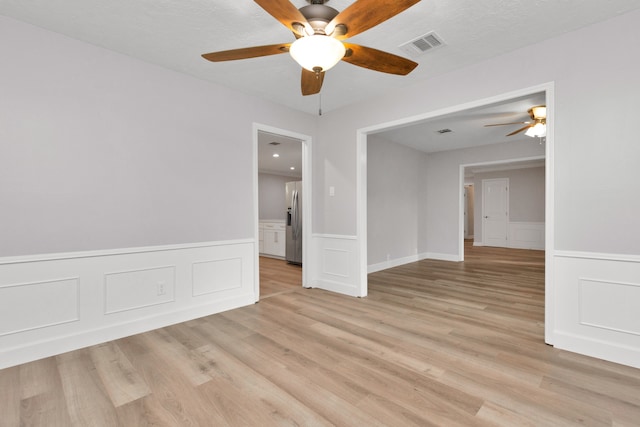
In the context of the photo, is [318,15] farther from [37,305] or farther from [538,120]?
[538,120]

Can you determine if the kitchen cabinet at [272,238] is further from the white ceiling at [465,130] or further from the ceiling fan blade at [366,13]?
the ceiling fan blade at [366,13]

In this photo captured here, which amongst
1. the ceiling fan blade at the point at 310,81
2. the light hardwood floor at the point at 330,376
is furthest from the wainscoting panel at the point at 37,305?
the ceiling fan blade at the point at 310,81

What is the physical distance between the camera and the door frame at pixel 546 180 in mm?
2564

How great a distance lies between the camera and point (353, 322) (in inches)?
121

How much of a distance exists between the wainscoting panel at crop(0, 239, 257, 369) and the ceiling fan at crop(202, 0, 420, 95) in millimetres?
2031

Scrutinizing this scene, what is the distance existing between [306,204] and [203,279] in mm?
1822

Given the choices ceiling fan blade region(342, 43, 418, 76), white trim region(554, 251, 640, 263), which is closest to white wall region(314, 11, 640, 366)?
white trim region(554, 251, 640, 263)

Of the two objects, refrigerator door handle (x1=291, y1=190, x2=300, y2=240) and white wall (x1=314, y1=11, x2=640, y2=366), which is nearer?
white wall (x1=314, y1=11, x2=640, y2=366)

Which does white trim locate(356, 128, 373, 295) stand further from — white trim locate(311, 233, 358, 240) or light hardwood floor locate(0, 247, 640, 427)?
light hardwood floor locate(0, 247, 640, 427)

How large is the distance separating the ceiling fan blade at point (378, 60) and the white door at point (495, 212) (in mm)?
8779

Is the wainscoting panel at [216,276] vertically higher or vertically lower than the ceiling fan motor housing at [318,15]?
lower

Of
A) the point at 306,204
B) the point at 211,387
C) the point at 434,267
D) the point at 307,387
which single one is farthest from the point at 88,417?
the point at 434,267

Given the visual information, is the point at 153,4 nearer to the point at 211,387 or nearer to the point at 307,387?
the point at 211,387

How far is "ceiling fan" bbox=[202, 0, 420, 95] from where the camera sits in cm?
160
